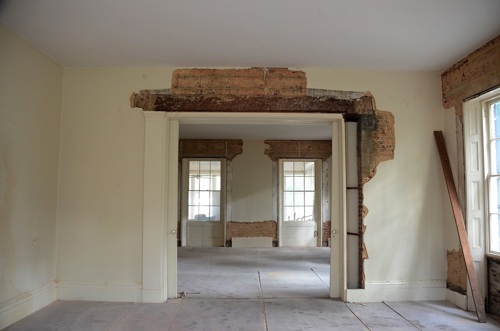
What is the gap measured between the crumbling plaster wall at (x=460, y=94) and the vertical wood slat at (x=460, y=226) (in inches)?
2.7

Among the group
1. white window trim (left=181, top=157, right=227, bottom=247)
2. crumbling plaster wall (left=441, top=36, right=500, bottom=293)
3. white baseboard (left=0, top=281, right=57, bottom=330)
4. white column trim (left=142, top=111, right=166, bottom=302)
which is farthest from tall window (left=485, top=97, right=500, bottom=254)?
white window trim (left=181, top=157, right=227, bottom=247)

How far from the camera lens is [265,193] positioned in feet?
35.1

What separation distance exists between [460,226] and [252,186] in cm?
664

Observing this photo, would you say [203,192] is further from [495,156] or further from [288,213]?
[495,156]

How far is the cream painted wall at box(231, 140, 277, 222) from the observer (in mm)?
10617

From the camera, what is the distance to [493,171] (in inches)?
173

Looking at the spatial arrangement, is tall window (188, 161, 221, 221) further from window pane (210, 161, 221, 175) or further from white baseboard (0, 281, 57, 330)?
white baseboard (0, 281, 57, 330)

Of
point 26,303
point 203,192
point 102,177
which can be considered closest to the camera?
point 26,303

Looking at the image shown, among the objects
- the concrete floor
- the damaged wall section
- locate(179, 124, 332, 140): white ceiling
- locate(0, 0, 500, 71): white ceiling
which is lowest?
the concrete floor

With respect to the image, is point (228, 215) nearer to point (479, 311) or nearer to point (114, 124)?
point (114, 124)

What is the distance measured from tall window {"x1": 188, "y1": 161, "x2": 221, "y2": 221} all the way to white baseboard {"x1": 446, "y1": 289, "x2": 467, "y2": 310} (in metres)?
6.73

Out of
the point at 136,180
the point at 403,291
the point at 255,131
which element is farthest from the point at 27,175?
the point at 255,131

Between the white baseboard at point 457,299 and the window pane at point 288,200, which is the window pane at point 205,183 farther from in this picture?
the white baseboard at point 457,299

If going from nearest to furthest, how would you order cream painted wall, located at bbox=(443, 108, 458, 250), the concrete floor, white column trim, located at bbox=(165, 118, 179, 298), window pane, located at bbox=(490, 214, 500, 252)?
1. the concrete floor
2. window pane, located at bbox=(490, 214, 500, 252)
3. cream painted wall, located at bbox=(443, 108, 458, 250)
4. white column trim, located at bbox=(165, 118, 179, 298)
